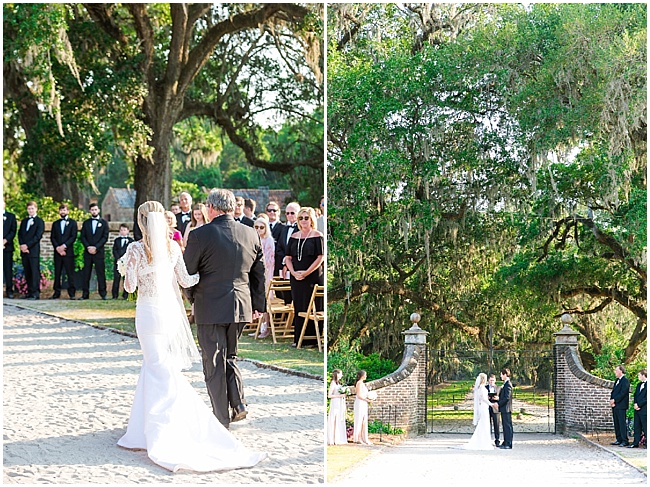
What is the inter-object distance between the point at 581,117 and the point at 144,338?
12.8 feet

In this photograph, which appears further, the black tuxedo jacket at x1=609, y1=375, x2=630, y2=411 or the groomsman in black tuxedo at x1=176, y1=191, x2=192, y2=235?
the groomsman in black tuxedo at x1=176, y1=191, x2=192, y2=235

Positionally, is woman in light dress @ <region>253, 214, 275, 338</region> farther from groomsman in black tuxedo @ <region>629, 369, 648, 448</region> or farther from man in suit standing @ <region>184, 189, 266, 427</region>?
groomsman in black tuxedo @ <region>629, 369, 648, 448</region>

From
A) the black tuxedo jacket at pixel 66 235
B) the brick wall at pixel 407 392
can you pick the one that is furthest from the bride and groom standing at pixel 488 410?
the black tuxedo jacket at pixel 66 235

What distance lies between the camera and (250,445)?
4.42 m

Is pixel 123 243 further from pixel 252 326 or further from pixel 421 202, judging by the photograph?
pixel 421 202

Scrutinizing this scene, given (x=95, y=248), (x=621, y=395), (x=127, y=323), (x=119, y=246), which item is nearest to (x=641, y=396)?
(x=621, y=395)

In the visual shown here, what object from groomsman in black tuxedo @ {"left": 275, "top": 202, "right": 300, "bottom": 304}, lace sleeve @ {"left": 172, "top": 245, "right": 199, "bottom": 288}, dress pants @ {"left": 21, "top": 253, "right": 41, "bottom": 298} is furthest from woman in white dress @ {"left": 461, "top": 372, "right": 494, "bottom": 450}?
dress pants @ {"left": 21, "top": 253, "right": 41, "bottom": 298}

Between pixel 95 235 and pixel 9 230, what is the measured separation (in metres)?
1.19

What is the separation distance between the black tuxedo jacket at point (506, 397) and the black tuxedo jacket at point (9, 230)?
733cm

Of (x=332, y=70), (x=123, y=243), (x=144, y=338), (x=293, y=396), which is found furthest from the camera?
(x=123, y=243)

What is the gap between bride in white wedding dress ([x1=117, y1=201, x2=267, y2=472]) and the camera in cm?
411

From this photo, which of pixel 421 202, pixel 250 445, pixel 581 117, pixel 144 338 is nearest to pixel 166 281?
pixel 144 338

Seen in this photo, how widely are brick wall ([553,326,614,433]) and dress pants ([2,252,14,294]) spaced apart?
789 cm

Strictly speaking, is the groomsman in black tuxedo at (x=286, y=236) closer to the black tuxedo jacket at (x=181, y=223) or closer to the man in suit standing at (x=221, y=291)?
the black tuxedo jacket at (x=181, y=223)
